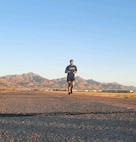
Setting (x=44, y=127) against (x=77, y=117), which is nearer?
(x=44, y=127)

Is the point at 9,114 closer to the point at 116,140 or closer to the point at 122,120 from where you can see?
the point at 122,120

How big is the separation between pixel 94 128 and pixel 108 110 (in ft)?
11.9

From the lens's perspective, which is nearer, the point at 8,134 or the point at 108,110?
the point at 8,134

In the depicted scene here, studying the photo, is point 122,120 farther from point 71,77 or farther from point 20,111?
point 71,77

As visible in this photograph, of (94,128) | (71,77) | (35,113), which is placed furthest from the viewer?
(71,77)

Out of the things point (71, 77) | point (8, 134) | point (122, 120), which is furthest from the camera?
point (71, 77)

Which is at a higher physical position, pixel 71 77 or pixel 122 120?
pixel 71 77

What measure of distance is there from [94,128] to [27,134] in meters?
1.40

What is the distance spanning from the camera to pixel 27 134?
6625 millimetres

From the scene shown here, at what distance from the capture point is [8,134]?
6621 mm

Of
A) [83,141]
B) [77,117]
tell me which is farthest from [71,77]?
[83,141]

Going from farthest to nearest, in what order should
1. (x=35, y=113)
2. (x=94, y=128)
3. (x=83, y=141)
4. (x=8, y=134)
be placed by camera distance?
1. (x=35, y=113)
2. (x=94, y=128)
3. (x=8, y=134)
4. (x=83, y=141)

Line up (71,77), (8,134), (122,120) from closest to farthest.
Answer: (8,134)
(122,120)
(71,77)

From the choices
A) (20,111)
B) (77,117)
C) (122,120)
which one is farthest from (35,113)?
(122,120)
